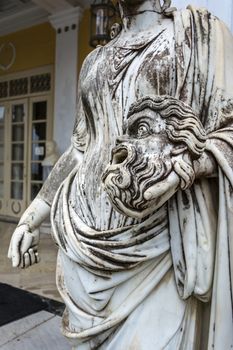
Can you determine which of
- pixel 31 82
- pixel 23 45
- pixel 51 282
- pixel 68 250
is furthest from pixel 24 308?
pixel 23 45

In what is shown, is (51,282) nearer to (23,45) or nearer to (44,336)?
(44,336)

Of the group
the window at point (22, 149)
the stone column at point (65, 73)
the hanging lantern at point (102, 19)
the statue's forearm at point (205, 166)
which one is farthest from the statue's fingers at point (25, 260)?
the window at point (22, 149)

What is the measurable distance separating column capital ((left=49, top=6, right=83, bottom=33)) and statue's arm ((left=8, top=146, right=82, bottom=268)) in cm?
562

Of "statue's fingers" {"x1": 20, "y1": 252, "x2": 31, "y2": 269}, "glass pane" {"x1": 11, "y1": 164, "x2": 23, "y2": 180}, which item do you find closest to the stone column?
"glass pane" {"x1": 11, "y1": 164, "x2": 23, "y2": 180}

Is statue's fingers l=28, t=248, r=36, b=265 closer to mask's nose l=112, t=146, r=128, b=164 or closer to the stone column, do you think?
mask's nose l=112, t=146, r=128, b=164

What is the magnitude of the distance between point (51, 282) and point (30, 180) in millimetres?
4024

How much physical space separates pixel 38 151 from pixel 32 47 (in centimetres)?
188

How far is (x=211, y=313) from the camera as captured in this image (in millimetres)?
886

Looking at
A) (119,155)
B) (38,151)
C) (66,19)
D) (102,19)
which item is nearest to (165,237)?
(119,155)

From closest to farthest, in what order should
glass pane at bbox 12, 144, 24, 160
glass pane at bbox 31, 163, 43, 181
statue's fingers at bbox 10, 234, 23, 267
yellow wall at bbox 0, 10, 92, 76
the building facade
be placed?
1. statue's fingers at bbox 10, 234, 23, 267
2. the building facade
3. yellow wall at bbox 0, 10, 92, 76
4. glass pane at bbox 31, 163, 43, 181
5. glass pane at bbox 12, 144, 24, 160

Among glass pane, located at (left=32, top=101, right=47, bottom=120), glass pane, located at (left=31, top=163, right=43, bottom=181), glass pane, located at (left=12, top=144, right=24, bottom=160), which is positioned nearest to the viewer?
glass pane, located at (left=32, top=101, right=47, bottom=120)

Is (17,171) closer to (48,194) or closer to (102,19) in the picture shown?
(102,19)

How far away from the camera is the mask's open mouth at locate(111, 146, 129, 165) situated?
2.53ft

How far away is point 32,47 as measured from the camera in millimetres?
7465
